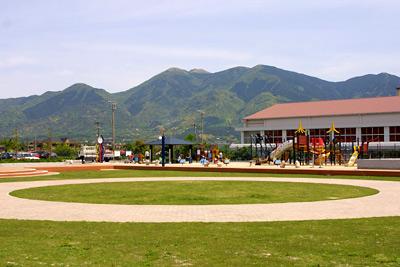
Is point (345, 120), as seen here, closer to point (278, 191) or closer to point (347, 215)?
point (278, 191)

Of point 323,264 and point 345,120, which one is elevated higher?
point 345,120

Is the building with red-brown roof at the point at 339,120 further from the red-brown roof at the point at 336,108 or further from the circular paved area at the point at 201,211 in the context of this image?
the circular paved area at the point at 201,211

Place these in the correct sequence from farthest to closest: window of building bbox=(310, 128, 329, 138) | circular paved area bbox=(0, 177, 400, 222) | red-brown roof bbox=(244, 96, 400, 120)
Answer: window of building bbox=(310, 128, 329, 138)
red-brown roof bbox=(244, 96, 400, 120)
circular paved area bbox=(0, 177, 400, 222)

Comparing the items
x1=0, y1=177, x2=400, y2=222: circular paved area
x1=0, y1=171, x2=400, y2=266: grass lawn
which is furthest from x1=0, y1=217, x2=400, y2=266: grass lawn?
x1=0, y1=177, x2=400, y2=222: circular paved area

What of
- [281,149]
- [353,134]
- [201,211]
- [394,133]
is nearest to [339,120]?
[353,134]

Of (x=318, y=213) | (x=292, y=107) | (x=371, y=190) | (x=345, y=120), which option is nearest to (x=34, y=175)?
(x=371, y=190)

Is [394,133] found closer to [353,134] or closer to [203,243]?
[353,134]

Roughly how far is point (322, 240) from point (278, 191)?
41.3 feet

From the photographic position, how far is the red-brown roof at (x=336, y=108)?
79812mm

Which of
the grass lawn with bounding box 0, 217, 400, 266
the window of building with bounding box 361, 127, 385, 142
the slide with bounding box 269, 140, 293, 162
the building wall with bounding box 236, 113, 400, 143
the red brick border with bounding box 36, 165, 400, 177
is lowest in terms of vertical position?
the grass lawn with bounding box 0, 217, 400, 266

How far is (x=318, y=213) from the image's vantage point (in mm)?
15977

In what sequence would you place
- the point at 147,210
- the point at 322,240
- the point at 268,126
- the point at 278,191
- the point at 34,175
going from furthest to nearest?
the point at 268,126, the point at 34,175, the point at 278,191, the point at 147,210, the point at 322,240

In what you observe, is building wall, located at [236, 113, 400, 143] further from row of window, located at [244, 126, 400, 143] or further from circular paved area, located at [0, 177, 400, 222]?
circular paved area, located at [0, 177, 400, 222]

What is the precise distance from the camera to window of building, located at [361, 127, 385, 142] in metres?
76.9
